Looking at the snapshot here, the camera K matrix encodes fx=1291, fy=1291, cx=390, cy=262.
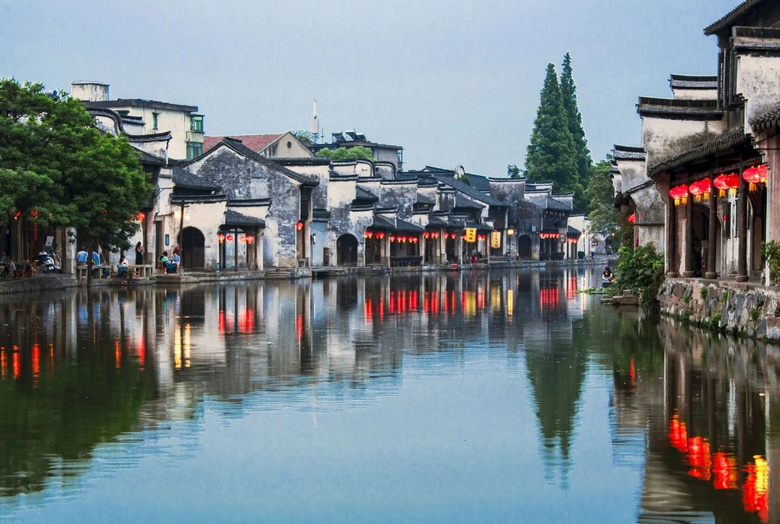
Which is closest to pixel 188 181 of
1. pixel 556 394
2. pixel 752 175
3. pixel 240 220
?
pixel 240 220

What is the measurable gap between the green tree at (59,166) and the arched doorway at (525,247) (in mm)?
79964

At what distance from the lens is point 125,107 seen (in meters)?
92.2

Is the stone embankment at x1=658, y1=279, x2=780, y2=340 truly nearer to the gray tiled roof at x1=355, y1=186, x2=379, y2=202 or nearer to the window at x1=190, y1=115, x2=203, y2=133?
the gray tiled roof at x1=355, y1=186, x2=379, y2=202

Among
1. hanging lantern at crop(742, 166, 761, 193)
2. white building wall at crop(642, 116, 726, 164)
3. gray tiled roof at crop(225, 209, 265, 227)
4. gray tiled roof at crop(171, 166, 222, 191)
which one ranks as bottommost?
hanging lantern at crop(742, 166, 761, 193)

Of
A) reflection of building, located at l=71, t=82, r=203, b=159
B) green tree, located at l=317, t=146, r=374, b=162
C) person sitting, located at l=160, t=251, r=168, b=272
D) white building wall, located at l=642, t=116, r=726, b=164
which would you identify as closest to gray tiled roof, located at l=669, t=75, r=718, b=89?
white building wall, located at l=642, t=116, r=726, b=164

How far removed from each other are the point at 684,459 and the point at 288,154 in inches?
3589

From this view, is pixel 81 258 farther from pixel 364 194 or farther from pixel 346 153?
pixel 346 153

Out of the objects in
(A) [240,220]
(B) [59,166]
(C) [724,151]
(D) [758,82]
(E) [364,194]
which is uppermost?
(E) [364,194]

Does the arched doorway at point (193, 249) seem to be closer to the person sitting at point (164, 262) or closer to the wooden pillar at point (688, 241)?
the person sitting at point (164, 262)

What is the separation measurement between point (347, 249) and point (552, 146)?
4680 cm

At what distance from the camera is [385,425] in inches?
533

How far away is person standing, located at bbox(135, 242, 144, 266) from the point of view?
54219mm

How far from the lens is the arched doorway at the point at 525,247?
122812mm

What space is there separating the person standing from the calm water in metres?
28.2
